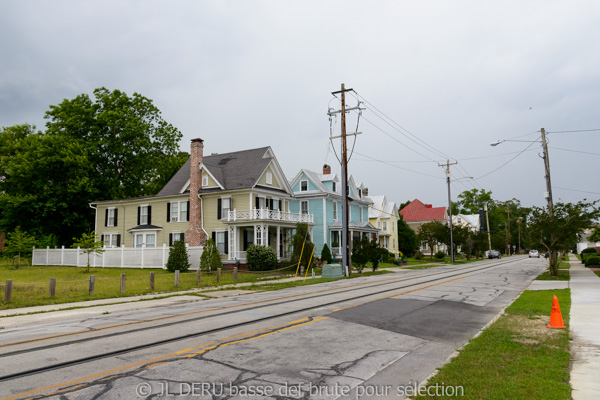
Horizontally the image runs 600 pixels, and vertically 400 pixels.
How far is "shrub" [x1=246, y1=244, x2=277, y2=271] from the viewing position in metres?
31.5

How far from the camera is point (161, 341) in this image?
8305 mm

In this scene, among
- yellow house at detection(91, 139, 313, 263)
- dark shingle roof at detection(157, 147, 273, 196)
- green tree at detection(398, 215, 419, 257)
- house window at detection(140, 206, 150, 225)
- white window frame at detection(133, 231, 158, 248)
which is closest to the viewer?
yellow house at detection(91, 139, 313, 263)

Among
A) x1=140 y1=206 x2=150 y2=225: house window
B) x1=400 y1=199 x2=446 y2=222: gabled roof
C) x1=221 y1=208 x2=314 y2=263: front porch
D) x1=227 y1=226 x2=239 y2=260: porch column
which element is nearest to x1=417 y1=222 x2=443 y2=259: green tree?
x1=400 y1=199 x2=446 y2=222: gabled roof

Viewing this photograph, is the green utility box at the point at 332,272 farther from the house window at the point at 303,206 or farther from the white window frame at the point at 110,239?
the white window frame at the point at 110,239

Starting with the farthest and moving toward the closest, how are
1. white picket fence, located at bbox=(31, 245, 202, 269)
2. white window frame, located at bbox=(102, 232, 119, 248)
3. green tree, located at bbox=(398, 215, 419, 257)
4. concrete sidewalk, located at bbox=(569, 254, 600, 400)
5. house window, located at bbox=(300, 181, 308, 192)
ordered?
green tree, located at bbox=(398, 215, 419, 257) → house window, located at bbox=(300, 181, 308, 192) → white window frame, located at bbox=(102, 232, 119, 248) → white picket fence, located at bbox=(31, 245, 202, 269) → concrete sidewalk, located at bbox=(569, 254, 600, 400)

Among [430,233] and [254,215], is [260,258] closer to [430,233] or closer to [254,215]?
[254,215]

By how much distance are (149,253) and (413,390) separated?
104ft

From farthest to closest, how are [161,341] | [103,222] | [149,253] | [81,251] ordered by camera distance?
[103,222] < [81,251] < [149,253] < [161,341]

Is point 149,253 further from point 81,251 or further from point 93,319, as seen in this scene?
point 93,319

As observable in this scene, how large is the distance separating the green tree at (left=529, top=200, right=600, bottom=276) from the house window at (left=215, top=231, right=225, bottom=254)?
75.2ft

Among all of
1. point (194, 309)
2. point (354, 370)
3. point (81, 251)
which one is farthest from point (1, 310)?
point (81, 251)

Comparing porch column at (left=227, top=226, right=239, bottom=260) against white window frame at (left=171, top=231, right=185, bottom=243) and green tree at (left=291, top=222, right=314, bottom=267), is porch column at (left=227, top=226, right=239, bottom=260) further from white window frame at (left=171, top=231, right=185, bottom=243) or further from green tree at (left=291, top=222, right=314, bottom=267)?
green tree at (left=291, top=222, right=314, bottom=267)

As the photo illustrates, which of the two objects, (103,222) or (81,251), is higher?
(103,222)

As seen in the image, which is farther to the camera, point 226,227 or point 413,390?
point 226,227
